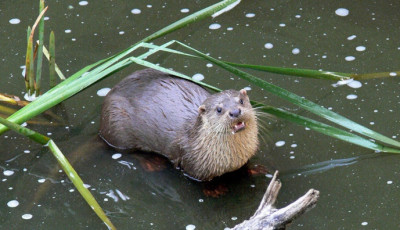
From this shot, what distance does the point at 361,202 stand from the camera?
11.3 feet

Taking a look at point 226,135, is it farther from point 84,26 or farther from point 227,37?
point 84,26

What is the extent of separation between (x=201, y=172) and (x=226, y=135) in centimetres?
24

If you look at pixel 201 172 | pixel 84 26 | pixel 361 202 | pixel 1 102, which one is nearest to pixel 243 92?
pixel 201 172

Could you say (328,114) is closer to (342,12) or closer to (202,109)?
(202,109)

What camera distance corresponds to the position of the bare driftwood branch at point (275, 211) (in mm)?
2785

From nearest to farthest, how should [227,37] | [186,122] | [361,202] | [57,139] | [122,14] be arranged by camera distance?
1. [361,202]
2. [186,122]
3. [57,139]
4. [227,37]
5. [122,14]

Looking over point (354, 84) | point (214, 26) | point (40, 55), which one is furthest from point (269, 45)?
point (40, 55)

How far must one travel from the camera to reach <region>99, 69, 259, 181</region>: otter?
3506mm

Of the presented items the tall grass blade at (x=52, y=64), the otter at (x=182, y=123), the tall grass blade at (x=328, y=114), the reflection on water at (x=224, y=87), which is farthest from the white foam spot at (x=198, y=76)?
the tall grass blade at (x=52, y=64)

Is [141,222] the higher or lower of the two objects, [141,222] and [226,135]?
the lower

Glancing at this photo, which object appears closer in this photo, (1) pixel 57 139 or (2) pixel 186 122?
(2) pixel 186 122

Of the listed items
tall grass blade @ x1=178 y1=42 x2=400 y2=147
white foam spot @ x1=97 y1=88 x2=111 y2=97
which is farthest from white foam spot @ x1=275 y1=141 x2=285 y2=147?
white foam spot @ x1=97 y1=88 x2=111 y2=97

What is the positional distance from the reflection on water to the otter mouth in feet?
1.12

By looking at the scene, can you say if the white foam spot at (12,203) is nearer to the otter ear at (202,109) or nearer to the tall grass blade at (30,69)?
the tall grass blade at (30,69)
